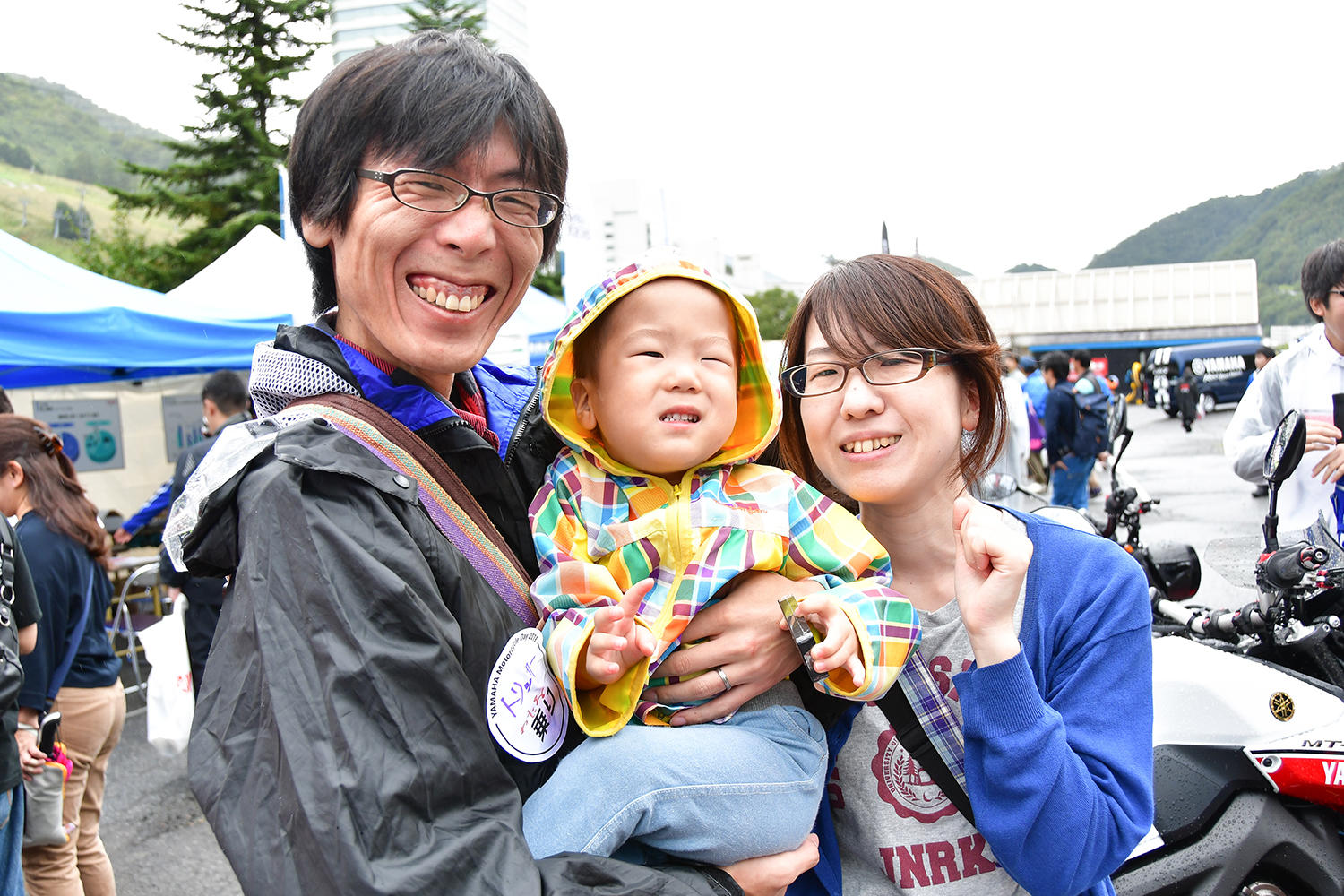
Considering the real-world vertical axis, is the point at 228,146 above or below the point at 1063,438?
above

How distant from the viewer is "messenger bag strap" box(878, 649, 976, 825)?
5.00 feet

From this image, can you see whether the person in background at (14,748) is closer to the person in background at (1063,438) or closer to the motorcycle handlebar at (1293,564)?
the motorcycle handlebar at (1293,564)

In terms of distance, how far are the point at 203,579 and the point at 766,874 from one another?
170 inches

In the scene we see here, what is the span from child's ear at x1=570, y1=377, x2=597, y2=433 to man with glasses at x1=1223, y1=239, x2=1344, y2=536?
345 cm

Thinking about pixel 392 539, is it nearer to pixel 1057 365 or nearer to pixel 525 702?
pixel 525 702

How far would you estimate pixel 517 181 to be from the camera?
1512 millimetres

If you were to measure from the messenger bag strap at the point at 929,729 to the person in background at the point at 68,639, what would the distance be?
3585mm

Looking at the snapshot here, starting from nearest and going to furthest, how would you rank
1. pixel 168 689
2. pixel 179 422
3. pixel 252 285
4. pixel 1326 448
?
pixel 1326 448
pixel 168 689
pixel 252 285
pixel 179 422

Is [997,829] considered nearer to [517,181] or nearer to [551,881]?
[551,881]

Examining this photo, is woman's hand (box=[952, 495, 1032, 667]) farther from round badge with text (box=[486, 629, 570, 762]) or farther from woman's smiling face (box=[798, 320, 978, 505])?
round badge with text (box=[486, 629, 570, 762])

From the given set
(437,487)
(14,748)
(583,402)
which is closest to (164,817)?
(14,748)

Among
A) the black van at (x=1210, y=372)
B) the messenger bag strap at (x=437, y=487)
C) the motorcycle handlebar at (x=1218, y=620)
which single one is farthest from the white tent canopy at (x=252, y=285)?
the black van at (x=1210, y=372)

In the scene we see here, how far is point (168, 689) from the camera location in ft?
14.9

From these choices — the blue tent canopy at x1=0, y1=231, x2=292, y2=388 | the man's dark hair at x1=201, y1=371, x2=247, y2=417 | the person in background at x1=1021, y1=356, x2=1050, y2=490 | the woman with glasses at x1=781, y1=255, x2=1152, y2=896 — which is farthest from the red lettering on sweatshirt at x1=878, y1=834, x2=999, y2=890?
the person in background at x1=1021, y1=356, x2=1050, y2=490
